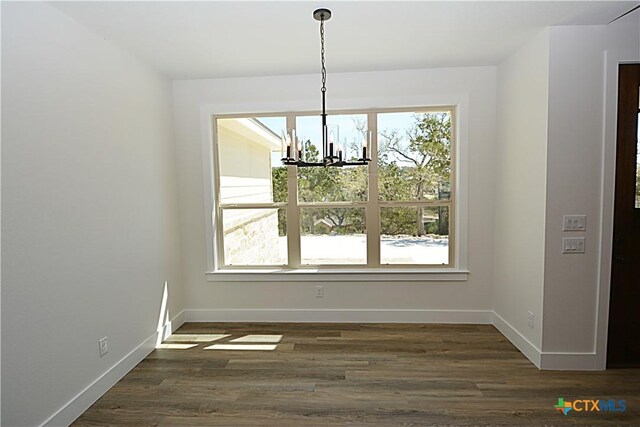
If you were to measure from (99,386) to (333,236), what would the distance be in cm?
247

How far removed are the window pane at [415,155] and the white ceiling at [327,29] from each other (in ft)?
1.90

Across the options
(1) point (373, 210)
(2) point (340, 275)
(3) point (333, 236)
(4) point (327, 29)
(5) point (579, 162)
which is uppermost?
(4) point (327, 29)

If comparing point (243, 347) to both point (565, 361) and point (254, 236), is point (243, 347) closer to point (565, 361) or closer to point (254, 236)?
point (254, 236)

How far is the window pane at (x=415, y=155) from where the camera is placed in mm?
3758

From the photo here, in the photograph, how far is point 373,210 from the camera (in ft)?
12.7

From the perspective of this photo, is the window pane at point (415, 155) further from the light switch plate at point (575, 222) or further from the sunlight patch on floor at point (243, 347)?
the sunlight patch on floor at point (243, 347)

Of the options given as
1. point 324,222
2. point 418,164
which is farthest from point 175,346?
point 418,164

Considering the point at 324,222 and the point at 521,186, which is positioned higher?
the point at 521,186

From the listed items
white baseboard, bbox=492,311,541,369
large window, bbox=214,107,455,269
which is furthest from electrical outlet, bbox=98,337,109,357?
white baseboard, bbox=492,311,541,369

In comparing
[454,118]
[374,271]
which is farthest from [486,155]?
[374,271]

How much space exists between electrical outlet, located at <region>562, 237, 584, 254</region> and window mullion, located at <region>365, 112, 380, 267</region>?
1.72 m

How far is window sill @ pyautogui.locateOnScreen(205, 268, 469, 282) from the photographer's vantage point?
3.75 meters

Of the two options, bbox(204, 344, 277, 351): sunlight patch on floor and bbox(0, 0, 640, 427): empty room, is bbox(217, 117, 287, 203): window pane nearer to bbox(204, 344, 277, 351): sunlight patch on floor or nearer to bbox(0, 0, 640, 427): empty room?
bbox(0, 0, 640, 427): empty room

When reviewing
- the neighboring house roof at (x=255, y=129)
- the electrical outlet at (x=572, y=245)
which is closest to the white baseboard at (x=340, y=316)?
the electrical outlet at (x=572, y=245)
